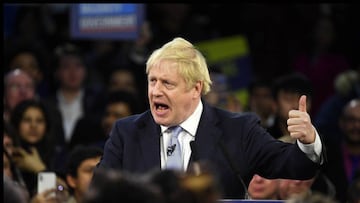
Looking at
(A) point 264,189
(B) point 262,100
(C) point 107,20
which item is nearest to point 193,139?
(A) point 264,189

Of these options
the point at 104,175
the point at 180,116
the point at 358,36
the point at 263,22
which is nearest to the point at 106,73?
the point at 263,22

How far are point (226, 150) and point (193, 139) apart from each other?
190 mm

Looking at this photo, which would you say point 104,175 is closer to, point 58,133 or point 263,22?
point 58,133

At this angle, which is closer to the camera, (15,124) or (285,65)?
(15,124)

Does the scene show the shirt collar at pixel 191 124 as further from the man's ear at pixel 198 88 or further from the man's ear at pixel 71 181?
the man's ear at pixel 71 181

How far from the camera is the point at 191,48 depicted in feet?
21.8

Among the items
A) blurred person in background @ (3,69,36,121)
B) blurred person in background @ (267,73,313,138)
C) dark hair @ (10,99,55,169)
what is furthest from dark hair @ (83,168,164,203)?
blurred person in background @ (3,69,36,121)

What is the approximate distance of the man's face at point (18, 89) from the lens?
11.7m

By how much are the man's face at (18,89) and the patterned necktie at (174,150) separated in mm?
5110

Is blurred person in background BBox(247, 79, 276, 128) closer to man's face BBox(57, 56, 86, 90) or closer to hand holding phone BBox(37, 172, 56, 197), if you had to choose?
man's face BBox(57, 56, 86, 90)

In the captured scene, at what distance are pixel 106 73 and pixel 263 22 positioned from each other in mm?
1914

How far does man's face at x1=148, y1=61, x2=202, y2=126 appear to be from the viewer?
6.59 meters

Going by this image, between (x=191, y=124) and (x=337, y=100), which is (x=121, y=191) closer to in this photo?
(x=191, y=124)

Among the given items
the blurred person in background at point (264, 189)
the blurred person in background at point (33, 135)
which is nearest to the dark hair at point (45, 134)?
the blurred person in background at point (33, 135)
